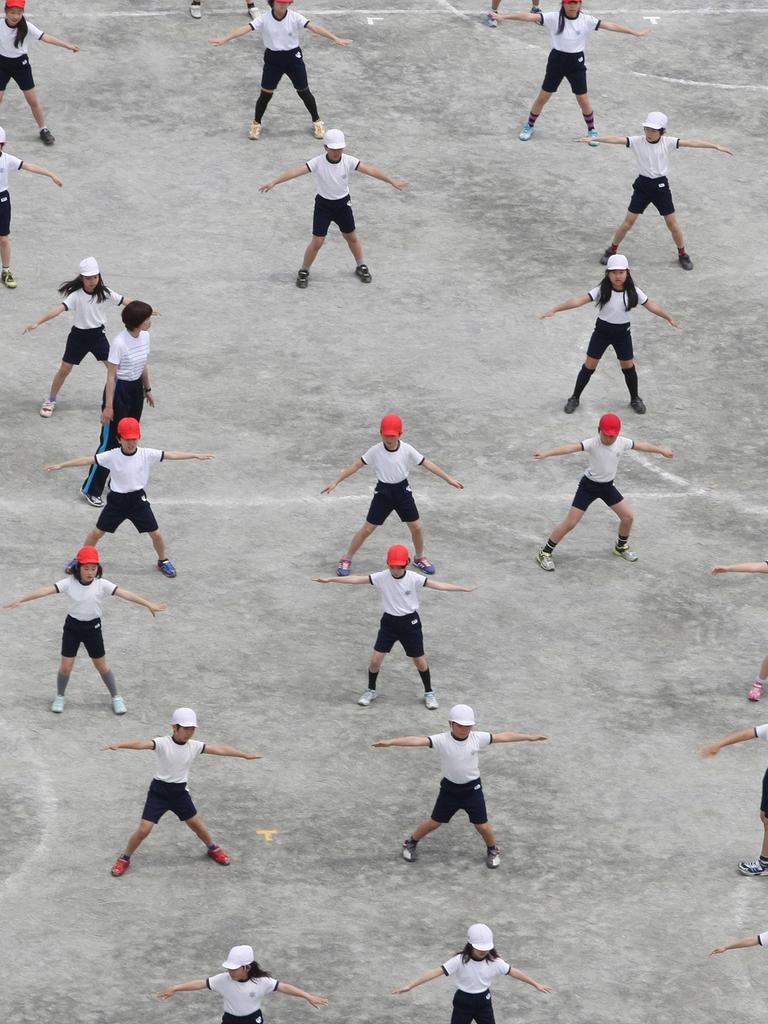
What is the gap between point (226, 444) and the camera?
88.4ft

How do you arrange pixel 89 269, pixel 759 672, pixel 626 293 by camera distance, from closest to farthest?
1. pixel 759 672
2. pixel 89 269
3. pixel 626 293

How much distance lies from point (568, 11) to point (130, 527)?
1098 cm

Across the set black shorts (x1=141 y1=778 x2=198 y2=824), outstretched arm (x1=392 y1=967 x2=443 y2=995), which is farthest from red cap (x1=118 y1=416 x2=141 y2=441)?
→ outstretched arm (x1=392 y1=967 x2=443 y2=995)

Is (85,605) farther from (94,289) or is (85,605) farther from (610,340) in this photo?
(610,340)

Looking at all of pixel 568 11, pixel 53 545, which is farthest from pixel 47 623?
pixel 568 11

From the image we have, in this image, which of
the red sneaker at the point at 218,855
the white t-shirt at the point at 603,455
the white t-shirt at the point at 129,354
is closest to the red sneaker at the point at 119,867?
the red sneaker at the point at 218,855

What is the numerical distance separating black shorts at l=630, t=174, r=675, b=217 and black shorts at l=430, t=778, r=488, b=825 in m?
11.6

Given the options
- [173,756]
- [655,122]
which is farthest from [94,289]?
[655,122]

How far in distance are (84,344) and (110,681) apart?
221 inches

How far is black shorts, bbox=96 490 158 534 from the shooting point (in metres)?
24.0

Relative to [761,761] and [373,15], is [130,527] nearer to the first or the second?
[761,761]

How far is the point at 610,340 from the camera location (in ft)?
89.1

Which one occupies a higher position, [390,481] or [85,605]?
[390,481]

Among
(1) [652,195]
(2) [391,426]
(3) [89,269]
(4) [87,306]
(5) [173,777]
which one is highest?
(1) [652,195]
